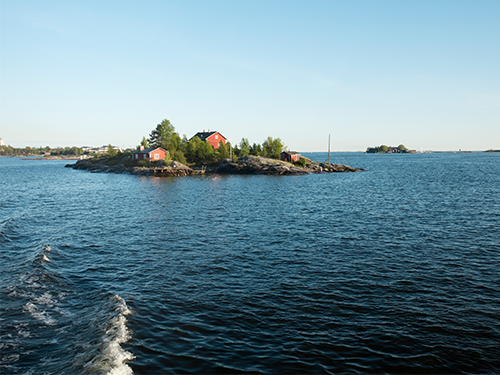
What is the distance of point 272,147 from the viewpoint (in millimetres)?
118750

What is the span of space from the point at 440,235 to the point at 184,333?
74.7ft

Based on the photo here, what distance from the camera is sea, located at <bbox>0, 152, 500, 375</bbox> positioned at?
10688 mm

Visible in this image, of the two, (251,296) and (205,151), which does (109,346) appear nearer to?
(251,296)

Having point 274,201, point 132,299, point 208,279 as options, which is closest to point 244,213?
point 274,201

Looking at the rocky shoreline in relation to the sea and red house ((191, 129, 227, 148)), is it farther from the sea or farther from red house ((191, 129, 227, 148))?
the sea

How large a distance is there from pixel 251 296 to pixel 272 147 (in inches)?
4177

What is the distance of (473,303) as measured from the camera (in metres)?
14.3

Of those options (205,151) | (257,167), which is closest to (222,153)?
(205,151)

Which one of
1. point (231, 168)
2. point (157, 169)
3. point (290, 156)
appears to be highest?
point (290, 156)

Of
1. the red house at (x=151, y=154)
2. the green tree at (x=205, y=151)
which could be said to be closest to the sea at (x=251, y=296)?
the red house at (x=151, y=154)

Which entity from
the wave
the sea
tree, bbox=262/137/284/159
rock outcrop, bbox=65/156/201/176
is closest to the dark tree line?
tree, bbox=262/137/284/159

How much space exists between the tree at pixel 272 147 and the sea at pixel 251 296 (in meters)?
87.0

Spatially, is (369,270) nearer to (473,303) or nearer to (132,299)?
(473,303)

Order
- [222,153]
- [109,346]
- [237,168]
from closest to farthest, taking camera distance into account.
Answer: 1. [109,346]
2. [237,168]
3. [222,153]
